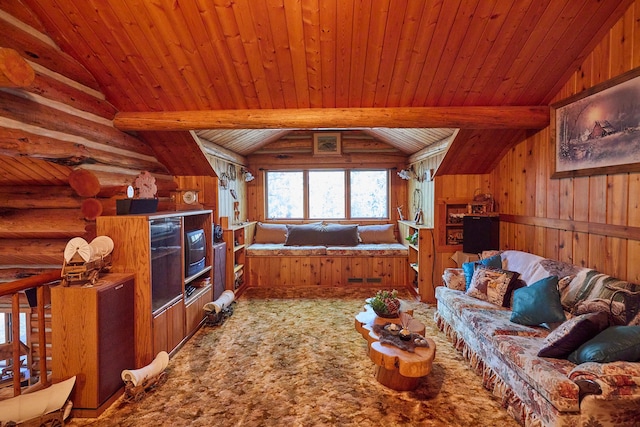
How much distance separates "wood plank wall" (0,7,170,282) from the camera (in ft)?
7.86

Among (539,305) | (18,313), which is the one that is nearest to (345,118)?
(539,305)

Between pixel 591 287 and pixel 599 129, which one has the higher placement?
pixel 599 129

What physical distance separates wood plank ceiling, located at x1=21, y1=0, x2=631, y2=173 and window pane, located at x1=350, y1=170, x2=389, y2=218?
301 cm

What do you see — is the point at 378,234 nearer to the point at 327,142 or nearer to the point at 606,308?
the point at 327,142

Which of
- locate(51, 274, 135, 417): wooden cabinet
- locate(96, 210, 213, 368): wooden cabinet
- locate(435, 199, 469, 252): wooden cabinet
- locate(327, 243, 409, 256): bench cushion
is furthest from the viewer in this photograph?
locate(327, 243, 409, 256): bench cushion

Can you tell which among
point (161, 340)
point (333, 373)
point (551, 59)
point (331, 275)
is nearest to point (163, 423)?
point (161, 340)

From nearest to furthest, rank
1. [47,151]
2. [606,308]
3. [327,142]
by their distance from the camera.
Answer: [606,308]
[47,151]
[327,142]

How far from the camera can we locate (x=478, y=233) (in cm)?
432

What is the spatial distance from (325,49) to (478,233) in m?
3.09

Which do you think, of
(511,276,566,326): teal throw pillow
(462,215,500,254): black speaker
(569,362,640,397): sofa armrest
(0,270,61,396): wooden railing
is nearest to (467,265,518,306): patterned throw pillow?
(511,276,566,326): teal throw pillow

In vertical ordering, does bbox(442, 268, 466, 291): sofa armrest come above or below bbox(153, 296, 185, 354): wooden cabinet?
above

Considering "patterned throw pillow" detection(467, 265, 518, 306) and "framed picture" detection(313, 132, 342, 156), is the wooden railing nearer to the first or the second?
"patterned throw pillow" detection(467, 265, 518, 306)

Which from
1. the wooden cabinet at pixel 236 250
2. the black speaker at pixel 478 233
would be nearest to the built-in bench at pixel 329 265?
the wooden cabinet at pixel 236 250

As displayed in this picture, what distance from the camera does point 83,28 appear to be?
259 cm
